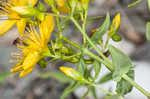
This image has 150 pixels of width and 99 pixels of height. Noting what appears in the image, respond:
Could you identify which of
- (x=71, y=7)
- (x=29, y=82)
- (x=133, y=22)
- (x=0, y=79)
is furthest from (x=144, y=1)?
(x=71, y=7)

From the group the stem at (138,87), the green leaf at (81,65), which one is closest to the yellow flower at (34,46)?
the green leaf at (81,65)

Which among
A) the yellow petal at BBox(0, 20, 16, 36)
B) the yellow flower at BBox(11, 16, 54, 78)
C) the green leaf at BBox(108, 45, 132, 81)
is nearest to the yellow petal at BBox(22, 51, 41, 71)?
the yellow flower at BBox(11, 16, 54, 78)

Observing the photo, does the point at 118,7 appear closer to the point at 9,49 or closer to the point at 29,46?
the point at 9,49

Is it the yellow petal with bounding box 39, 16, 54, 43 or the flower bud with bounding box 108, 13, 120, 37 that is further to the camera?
the flower bud with bounding box 108, 13, 120, 37

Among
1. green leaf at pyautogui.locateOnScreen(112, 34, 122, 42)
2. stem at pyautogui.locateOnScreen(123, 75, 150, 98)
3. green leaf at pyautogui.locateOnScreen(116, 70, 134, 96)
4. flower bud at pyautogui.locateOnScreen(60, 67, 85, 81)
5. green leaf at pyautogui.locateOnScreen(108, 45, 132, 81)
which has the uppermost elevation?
green leaf at pyautogui.locateOnScreen(112, 34, 122, 42)

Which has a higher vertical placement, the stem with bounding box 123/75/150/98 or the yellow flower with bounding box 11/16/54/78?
the yellow flower with bounding box 11/16/54/78

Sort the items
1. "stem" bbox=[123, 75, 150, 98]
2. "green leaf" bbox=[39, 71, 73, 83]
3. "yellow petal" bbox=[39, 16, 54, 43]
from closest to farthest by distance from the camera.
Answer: "stem" bbox=[123, 75, 150, 98], "yellow petal" bbox=[39, 16, 54, 43], "green leaf" bbox=[39, 71, 73, 83]

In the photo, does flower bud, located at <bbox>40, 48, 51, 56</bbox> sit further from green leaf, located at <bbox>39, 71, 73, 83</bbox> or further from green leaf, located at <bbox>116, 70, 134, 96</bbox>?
green leaf, located at <bbox>39, 71, 73, 83</bbox>

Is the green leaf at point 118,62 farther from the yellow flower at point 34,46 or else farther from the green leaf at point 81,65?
the yellow flower at point 34,46
